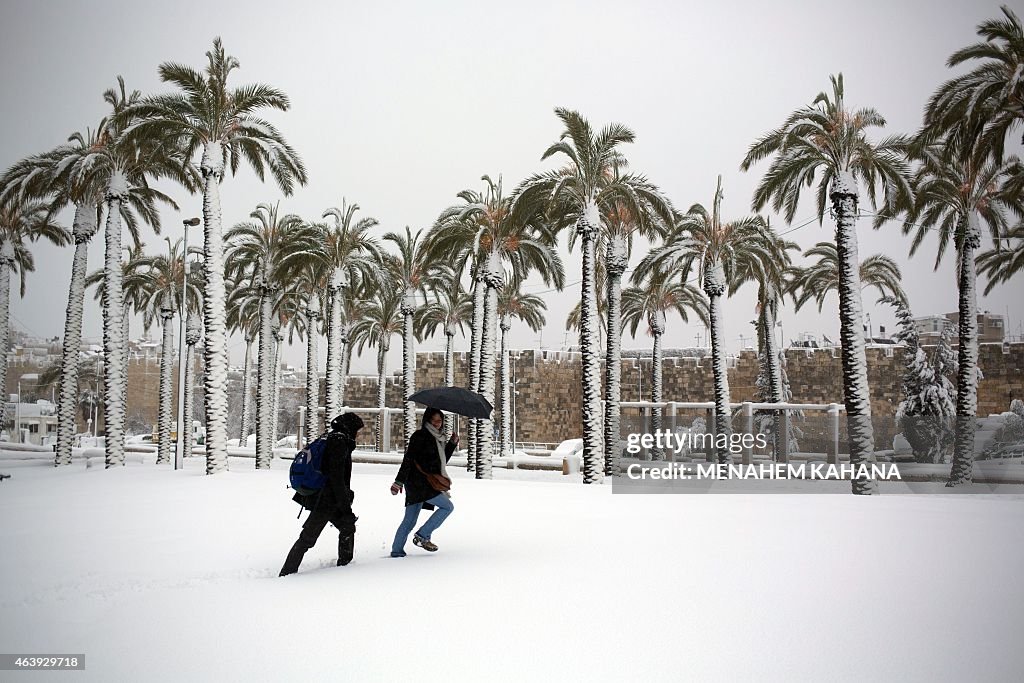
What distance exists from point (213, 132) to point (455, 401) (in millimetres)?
16330

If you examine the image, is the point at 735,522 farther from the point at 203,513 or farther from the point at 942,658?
the point at 203,513

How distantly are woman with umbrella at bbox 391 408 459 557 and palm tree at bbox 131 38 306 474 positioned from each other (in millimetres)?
14377

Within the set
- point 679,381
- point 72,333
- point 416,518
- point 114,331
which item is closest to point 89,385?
point 72,333

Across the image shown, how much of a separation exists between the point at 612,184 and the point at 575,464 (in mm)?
9255

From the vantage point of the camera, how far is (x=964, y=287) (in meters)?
19.1

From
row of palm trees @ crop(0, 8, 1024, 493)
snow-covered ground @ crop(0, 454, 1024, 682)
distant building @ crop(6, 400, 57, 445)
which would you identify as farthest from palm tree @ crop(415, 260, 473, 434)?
distant building @ crop(6, 400, 57, 445)

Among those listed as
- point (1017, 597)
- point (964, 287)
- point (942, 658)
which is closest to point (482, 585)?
point (942, 658)

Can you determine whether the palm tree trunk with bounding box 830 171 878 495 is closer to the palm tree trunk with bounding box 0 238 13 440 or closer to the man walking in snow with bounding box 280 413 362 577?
the man walking in snow with bounding box 280 413 362 577

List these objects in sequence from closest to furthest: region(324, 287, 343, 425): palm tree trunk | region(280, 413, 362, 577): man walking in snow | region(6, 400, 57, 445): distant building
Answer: region(280, 413, 362, 577): man walking in snow
region(324, 287, 343, 425): palm tree trunk
region(6, 400, 57, 445): distant building

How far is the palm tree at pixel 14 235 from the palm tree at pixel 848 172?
24178 millimetres

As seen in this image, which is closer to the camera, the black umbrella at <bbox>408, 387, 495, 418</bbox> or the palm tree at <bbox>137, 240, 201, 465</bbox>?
the black umbrella at <bbox>408, 387, 495, 418</bbox>

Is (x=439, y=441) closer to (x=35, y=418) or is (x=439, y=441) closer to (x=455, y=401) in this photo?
(x=455, y=401)

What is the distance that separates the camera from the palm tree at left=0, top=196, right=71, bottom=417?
27.6 meters

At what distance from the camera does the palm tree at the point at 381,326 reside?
3369 cm
